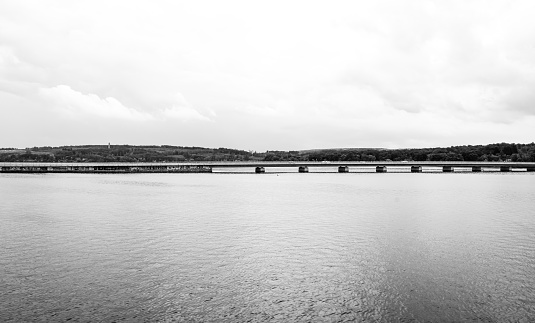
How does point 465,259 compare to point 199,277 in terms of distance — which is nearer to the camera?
point 199,277

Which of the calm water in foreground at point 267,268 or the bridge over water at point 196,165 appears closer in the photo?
the calm water in foreground at point 267,268

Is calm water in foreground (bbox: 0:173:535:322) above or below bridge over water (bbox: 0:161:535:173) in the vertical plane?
below

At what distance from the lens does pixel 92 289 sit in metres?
17.2

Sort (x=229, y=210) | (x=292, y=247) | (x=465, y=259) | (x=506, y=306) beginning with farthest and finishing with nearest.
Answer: (x=229, y=210) < (x=292, y=247) < (x=465, y=259) < (x=506, y=306)

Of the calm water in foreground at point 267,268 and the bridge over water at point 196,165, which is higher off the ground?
the bridge over water at point 196,165

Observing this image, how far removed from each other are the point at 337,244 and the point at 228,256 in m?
7.15

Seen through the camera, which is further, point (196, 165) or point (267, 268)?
point (196, 165)

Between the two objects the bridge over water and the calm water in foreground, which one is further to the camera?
the bridge over water

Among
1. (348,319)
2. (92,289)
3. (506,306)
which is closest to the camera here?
(348,319)

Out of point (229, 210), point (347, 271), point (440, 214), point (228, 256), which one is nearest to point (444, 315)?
point (347, 271)

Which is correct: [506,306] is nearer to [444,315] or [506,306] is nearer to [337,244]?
[444,315]

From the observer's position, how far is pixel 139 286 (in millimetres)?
17672

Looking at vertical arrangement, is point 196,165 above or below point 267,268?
above

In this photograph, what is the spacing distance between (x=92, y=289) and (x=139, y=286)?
1.80 meters
